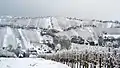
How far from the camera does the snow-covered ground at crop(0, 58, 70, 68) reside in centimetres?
285

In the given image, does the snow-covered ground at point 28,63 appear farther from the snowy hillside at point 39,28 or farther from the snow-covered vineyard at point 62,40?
the snowy hillside at point 39,28

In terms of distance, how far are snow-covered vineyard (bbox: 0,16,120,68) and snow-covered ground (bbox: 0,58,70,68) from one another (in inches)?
0.7

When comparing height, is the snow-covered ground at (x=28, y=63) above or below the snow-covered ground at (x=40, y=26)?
below

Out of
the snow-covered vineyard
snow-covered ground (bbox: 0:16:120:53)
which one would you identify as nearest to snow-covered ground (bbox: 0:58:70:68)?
the snow-covered vineyard

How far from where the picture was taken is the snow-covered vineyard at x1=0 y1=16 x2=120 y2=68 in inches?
113

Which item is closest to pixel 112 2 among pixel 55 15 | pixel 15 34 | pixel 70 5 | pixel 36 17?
pixel 70 5

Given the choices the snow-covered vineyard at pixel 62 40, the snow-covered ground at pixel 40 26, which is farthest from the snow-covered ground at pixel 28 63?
the snow-covered ground at pixel 40 26

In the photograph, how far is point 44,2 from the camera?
2975mm

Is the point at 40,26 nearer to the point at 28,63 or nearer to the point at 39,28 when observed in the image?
the point at 39,28

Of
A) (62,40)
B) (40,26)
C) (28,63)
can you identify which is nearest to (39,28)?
(40,26)

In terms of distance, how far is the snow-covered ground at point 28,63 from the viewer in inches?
112

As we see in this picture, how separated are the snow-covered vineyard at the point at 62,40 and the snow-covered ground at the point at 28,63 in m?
0.02

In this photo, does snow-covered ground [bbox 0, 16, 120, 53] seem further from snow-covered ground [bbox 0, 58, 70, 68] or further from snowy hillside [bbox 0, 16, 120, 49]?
snow-covered ground [bbox 0, 58, 70, 68]

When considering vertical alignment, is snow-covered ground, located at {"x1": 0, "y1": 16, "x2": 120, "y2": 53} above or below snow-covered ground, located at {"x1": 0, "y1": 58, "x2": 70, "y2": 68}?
above
